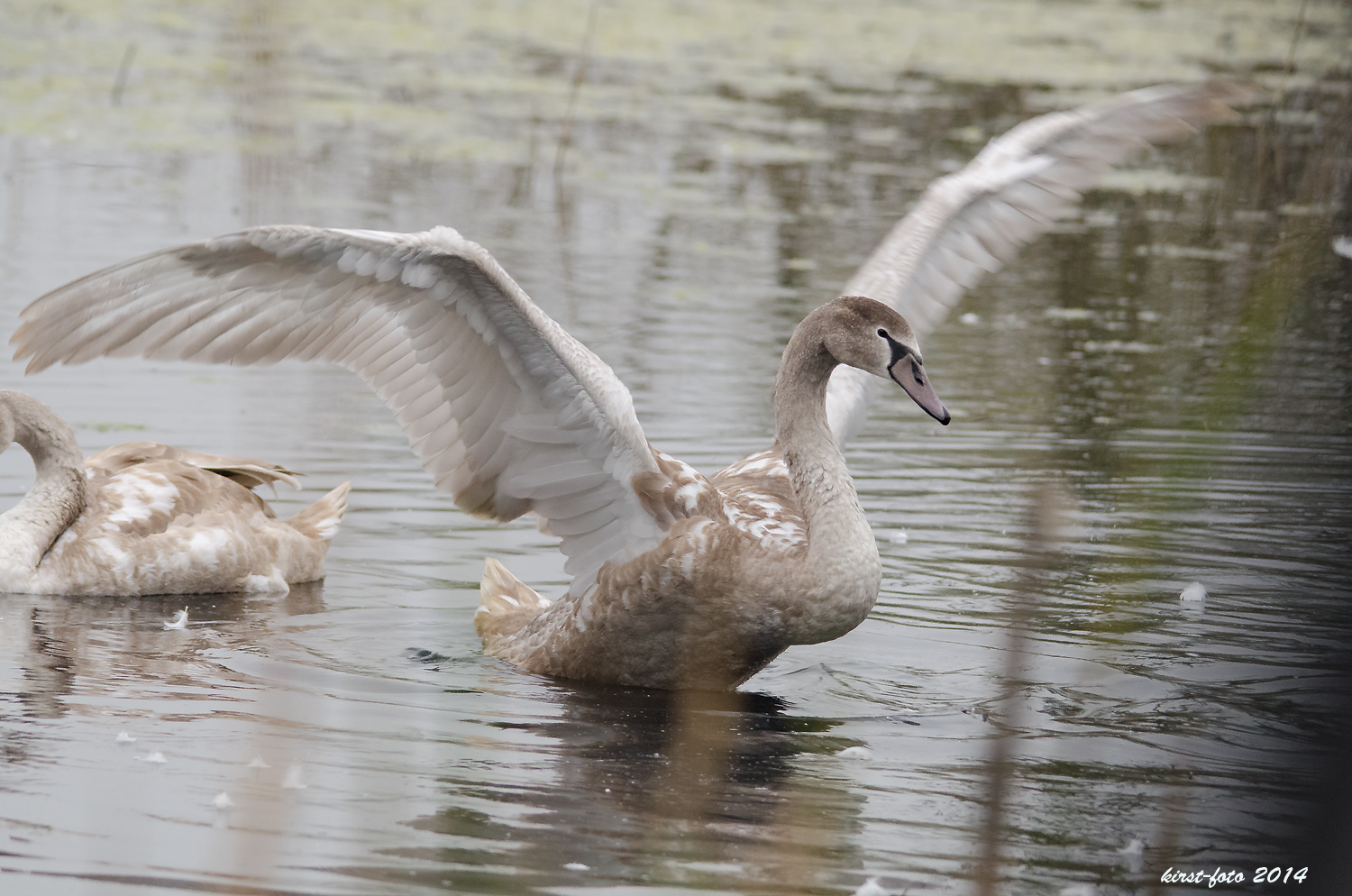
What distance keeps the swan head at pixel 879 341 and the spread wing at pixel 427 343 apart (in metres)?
0.74

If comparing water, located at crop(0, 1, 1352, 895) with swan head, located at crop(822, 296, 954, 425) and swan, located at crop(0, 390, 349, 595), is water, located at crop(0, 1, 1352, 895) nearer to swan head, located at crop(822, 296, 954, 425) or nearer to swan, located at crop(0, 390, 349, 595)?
swan, located at crop(0, 390, 349, 595)

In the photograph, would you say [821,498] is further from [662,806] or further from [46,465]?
[46,465]

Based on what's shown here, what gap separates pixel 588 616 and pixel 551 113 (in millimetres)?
13050

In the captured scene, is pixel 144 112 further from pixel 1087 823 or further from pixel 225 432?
pixel 1087 823

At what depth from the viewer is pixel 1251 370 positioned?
5.66 feet

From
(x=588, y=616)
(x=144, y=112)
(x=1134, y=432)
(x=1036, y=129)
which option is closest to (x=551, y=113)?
(x=144, y=112)

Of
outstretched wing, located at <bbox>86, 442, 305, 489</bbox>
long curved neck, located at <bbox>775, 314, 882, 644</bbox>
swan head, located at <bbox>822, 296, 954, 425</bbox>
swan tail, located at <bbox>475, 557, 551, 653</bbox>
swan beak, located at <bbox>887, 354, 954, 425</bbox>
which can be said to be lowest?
swan tail, located at <bbox>475, 557, 551, 653</bbox>

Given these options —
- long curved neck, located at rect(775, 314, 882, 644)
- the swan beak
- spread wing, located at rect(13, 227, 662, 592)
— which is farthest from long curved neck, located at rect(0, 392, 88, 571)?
the swan beak

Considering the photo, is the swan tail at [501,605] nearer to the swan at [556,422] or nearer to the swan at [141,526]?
the swan at [556,422]

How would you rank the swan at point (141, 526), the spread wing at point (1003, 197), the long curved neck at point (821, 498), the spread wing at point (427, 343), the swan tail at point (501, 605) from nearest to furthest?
the spread wing at point (427, 343)
the long curved neck at point (821, 498)
the swan tail at point (501, 605)
the swan at point (141, 526)
the spread wing at point (1003, 197)

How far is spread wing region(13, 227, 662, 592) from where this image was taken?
5137 mm

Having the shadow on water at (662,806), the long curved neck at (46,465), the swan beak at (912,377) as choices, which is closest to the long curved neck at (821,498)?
the swan beak at (912,377)

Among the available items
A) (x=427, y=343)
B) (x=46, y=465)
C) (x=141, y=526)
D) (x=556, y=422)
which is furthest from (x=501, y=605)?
(x=46, y=465)

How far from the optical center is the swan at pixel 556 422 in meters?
5.20
